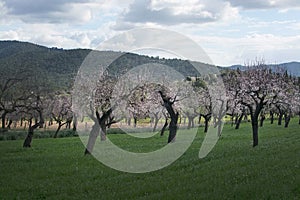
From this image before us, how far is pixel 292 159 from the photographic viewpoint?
77.1ft

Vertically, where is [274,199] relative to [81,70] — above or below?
below

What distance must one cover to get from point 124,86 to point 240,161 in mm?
17495

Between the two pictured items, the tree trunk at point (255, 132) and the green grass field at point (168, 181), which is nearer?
the green grass field at point (168, 181)

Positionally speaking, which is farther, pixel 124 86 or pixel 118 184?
pixel 124 86

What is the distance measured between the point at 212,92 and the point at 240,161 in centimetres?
5423

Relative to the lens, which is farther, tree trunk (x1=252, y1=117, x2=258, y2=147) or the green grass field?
tree trunk (x1=252, y1=117, x2=258, y2=147)

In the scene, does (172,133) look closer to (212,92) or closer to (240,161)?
(240,161)

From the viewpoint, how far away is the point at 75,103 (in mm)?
43844

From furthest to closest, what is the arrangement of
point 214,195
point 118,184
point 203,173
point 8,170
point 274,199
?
point 8,170 < point 203,173 < point 118,184 < point 214,195 < point 274,199

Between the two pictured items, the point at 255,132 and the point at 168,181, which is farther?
the point at 255,132

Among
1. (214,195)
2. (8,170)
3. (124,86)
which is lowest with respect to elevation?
(8,170)

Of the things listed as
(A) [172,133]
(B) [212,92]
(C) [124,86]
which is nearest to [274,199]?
(C) [124,86]

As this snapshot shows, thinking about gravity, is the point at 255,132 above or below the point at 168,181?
above

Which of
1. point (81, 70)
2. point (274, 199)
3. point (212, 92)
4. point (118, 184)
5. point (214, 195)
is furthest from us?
point (212, 92)
